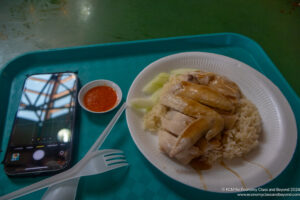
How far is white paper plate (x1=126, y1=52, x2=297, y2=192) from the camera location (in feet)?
4.26

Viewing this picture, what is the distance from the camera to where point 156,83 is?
1.87 metres

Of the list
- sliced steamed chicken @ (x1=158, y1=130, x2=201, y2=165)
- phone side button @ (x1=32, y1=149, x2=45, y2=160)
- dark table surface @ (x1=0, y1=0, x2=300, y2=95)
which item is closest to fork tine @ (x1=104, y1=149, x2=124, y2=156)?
sliced steamed chicken @ (x1=158, y1=130, x2=201, y2=165)

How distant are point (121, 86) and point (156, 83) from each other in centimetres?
46

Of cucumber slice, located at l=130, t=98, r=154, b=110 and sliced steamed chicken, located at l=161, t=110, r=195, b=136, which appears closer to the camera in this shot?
sliced steamed chicken, located at l=161, t=110, r=195, b=136

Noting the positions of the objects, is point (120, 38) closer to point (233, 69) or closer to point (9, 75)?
point (9, 75)

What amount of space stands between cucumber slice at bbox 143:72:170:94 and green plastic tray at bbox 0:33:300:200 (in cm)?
32

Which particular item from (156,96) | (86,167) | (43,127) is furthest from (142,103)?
(43,127)

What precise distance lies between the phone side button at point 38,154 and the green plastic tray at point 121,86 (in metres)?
0.18

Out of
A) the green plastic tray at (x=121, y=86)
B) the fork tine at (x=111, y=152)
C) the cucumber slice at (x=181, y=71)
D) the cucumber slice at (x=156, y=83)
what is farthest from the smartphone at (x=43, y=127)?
the cucumber slice at (x=181, y=71)

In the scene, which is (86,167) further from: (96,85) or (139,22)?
(139,22)

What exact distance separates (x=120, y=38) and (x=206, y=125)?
2.00m

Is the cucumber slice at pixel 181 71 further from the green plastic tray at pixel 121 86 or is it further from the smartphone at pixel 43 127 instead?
the smartphone at pixel 43 127

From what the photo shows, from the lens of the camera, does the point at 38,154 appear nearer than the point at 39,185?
No

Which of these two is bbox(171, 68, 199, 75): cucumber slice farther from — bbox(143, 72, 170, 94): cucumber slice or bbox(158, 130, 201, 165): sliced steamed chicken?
bbox(158, 130, 201, 165): sliced steamed chicken
